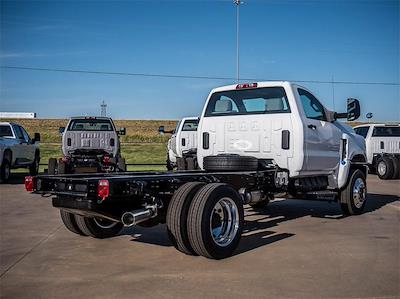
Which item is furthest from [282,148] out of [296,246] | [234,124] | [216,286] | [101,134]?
[101,134]

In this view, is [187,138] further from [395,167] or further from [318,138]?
[318,138]

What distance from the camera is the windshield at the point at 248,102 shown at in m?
8.03

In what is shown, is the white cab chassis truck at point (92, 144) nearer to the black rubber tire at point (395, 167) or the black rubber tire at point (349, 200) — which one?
the black rubber tire at point (349, 200)

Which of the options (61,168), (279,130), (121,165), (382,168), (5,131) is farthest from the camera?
(382,168)

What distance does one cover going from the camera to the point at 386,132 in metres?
19.1

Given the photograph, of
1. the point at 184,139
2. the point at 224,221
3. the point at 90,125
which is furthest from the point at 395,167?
the point at 224,221

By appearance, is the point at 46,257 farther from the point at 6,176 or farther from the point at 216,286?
the point at 6,176

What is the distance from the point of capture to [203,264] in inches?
215

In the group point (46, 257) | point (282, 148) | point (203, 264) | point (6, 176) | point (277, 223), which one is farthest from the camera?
point (6, 176)

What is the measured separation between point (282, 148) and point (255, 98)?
111 cm

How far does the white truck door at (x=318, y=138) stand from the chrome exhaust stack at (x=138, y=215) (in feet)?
10.4

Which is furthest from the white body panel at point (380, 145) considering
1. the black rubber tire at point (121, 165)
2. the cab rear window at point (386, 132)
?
the black rubber tire at point (121, 165)

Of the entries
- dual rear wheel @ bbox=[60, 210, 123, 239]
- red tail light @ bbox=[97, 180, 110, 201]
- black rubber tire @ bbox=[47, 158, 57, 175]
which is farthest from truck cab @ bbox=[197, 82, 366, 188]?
black rubber tire @ bbox=[47, 158, 57, 175]

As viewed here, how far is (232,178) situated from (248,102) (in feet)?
6.89
